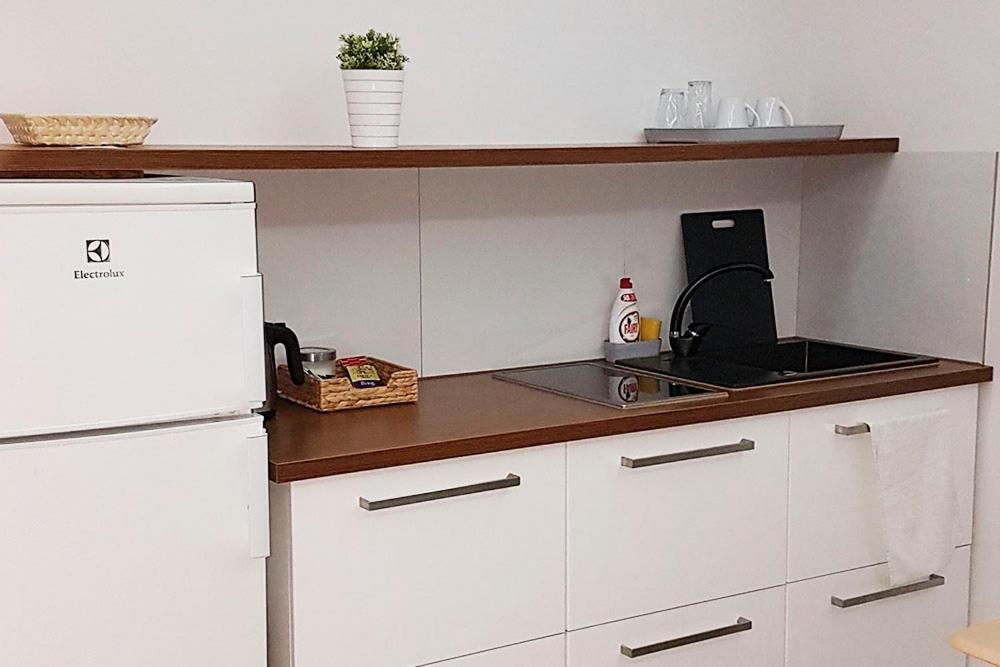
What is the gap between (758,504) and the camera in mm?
2633

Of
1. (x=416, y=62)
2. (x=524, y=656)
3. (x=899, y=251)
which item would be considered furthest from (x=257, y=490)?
(x=899, y=251)

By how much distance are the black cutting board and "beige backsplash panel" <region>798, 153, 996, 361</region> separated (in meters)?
0.15

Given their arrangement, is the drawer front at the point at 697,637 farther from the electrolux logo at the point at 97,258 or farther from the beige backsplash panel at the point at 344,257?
the electrolux logo at the point at 97,258

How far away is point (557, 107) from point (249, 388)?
1.19 metres

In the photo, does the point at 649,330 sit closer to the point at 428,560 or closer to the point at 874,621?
the point at 874,621

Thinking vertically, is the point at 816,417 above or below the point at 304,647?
above

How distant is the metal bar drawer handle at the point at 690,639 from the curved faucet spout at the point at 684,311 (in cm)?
68

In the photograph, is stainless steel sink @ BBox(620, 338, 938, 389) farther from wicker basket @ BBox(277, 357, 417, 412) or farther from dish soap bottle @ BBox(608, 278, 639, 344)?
wicker basket @ BBox(277, 357, 417, 412)

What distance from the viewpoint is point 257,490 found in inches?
79.6

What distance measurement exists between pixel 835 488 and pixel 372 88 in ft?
4.09

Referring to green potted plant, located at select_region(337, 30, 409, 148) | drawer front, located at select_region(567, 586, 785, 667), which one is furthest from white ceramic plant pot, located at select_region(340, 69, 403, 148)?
drawer front, located at select_region(567, 586, 785, 667)

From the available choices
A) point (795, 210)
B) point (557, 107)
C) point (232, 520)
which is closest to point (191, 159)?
point (232, 520)

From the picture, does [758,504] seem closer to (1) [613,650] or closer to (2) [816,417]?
(2) [816,417]

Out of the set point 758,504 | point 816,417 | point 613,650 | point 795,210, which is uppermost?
point 795,210
